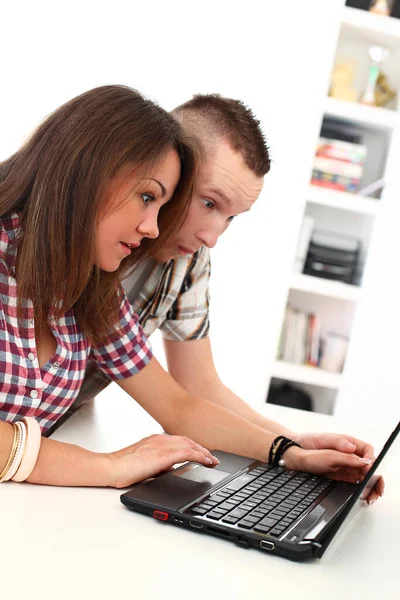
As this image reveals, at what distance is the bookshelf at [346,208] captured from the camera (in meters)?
3.16

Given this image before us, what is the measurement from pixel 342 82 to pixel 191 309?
6.56 feet

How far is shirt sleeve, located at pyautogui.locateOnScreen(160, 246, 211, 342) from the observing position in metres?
1.60

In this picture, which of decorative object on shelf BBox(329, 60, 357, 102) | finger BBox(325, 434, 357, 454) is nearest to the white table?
finger BBox(325, 434, 357, 454)

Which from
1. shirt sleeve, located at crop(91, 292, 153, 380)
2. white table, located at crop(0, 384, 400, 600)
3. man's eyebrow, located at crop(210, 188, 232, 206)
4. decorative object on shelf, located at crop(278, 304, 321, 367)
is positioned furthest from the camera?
decorative object on shelf, located at crop(278, 304, 321, 367)

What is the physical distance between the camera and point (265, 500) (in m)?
0.94

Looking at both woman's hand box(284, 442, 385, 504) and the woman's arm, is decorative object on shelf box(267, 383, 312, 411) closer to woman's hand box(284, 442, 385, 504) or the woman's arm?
woman's hand box(284, 442, 385, 504)

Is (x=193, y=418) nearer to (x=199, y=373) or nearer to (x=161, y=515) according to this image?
(x=199, y=373)

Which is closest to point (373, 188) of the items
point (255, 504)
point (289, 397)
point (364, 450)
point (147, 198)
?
point (289, 397)

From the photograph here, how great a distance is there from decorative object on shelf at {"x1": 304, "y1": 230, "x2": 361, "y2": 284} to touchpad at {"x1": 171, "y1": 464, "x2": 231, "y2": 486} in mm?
2287

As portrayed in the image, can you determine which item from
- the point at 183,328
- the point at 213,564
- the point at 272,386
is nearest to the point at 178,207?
the point at 183,328

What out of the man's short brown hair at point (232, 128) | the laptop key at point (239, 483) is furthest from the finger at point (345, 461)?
the man's short brown hair at point (232, 128)

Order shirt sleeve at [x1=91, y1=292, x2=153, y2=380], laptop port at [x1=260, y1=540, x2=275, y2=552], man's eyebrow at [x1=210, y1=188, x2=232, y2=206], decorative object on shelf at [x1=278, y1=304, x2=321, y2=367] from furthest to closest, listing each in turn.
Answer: decorative object on shelf at [x1=278, y1=304, x2=321, y2=367] < man's eyebrow at [x1=210, y1=188, x2=232, y2=206] < shirt sleeve at [x1=91, y1=292, x2=153, y2=380] < laptop port at [x1=260, y1=540, x2=275, y2=552]

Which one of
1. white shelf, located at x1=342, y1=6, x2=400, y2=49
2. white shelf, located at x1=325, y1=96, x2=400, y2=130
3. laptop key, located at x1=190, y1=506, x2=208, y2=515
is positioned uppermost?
white shelf, located at x1=342, y1=6, x2=400, y2=49

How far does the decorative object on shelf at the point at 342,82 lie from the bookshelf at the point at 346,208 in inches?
2.7
